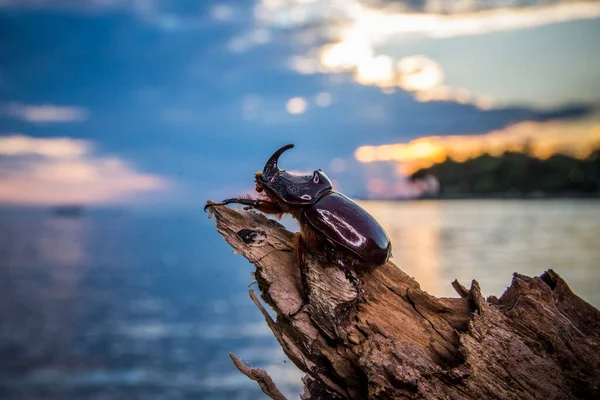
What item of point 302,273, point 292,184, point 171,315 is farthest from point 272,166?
point 171,315

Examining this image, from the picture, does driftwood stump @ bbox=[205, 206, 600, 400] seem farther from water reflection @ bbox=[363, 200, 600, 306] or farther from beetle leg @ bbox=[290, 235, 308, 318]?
water reflection @ bbox=[363, 200, 600, 306]

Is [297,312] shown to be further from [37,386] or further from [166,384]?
[37,386]

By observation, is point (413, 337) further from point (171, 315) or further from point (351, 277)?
point (171, 315)

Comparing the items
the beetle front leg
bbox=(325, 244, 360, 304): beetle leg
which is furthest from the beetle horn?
bbox=(325, 244, 360, 304): beetle leg

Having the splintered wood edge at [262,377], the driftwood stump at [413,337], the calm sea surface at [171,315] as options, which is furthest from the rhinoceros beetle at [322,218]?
the calm sea surface at [171,315]

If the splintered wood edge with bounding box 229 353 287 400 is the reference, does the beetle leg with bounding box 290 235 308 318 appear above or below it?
above

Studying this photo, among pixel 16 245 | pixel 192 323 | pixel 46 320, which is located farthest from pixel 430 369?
pixel 16 245
